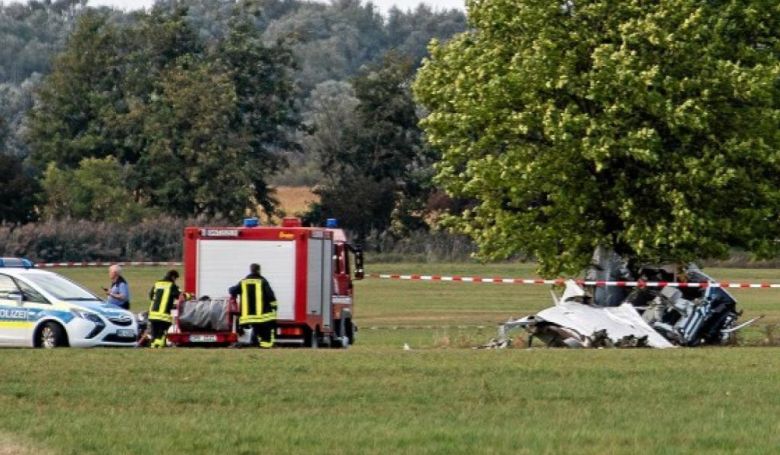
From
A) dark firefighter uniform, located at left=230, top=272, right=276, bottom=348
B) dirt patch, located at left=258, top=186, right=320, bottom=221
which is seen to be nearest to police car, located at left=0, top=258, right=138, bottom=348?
dark firefighter uniform, located at left=230, top=272, right=276, bottom=348

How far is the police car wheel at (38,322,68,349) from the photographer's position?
31750 millimetres

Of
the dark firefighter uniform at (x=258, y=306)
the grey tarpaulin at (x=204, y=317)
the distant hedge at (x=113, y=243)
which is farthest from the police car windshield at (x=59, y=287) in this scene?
the distant hedge at (x=113, y=243)

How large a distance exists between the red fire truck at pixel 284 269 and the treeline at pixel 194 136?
6015 centimetres

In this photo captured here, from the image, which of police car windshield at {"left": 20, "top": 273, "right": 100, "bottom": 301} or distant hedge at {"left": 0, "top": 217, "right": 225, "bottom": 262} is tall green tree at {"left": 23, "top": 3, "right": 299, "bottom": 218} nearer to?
distant hedge at {"left": 0, "top": 217, "right": 225, "bottom": 262}

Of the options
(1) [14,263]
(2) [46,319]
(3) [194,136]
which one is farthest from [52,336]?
(3) [194,136]

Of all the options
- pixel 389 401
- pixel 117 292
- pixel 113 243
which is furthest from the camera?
pixel 113 243

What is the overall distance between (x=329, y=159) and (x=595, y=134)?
76.0 metres

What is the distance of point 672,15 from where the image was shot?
3588 centimetres

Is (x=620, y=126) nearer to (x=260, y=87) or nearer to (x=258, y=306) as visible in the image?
(x=258, y=306)

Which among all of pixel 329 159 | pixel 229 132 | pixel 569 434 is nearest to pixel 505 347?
pixel 569 434

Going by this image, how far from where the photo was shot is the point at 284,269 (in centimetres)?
3447

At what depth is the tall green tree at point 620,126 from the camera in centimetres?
3562

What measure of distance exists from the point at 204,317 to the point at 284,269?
2.44 m

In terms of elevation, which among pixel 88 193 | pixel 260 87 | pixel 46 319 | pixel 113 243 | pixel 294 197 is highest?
pixel 260 87
